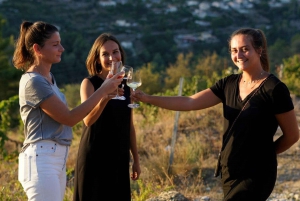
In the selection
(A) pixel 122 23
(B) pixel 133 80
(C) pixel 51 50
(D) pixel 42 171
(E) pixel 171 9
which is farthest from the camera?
(E) pixel 171 9

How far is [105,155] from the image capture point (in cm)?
323

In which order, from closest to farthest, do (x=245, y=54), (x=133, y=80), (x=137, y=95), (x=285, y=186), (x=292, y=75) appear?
(x=245, y=54), (x=133, y=80), (x=137, y=95), (x=285, y=186), (x=292, y=75)

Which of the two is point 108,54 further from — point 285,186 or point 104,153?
point 285,186

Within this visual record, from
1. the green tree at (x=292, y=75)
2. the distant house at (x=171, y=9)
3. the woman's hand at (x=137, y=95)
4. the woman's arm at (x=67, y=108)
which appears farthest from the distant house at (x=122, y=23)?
the woman's arm at (x=67, y=108)

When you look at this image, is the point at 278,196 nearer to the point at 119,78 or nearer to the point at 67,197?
the point at 67,197

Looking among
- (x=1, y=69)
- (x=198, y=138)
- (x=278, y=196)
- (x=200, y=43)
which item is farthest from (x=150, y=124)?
(x=200, y=43)

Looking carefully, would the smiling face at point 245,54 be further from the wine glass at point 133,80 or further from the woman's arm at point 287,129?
the wine glass at point 133,80

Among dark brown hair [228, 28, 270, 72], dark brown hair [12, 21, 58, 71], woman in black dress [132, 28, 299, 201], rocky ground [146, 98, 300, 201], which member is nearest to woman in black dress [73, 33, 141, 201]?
dark brown hair [12, 21, 58, 71]

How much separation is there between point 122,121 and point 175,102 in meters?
0.41

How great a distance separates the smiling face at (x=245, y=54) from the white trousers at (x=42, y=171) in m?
1.16

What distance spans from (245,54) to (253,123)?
1.35ft

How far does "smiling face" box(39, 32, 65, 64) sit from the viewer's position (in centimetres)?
282

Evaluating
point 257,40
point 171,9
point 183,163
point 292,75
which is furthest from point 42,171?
point 171,9

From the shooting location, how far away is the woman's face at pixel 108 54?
3373 millimetres
